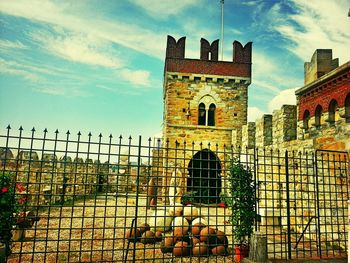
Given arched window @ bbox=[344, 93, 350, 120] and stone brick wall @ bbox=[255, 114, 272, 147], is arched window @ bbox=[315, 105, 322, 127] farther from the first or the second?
stone brick wall @ bbox=[255, 114, 272, 147]

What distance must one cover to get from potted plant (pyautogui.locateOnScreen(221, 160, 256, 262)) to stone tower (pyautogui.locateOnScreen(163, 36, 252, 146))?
8.81 metres

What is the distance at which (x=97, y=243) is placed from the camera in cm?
708

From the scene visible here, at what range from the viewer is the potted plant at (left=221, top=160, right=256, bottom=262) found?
5840mm

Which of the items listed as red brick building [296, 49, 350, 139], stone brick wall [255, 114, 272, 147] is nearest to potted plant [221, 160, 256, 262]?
red brick building [296, 49, 350, 139]

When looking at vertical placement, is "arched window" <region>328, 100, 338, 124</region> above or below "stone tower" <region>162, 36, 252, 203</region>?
below

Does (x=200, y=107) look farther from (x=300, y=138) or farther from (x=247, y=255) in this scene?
(x=247, y=255)

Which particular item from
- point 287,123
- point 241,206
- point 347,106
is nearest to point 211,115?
point 287,123

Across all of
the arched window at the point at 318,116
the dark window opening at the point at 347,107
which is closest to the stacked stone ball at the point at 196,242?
the dark window opening at the point at 347,107

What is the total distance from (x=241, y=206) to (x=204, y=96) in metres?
10.4

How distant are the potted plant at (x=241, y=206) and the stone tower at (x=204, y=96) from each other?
8811 mm

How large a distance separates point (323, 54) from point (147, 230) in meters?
6.92

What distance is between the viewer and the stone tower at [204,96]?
15234 millimetres

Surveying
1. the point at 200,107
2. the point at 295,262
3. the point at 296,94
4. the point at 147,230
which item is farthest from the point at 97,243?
the point at 200,107

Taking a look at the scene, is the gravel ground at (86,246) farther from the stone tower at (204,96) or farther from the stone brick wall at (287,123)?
the stone tower at (204,96)
